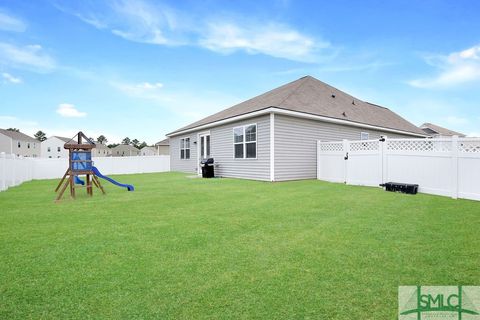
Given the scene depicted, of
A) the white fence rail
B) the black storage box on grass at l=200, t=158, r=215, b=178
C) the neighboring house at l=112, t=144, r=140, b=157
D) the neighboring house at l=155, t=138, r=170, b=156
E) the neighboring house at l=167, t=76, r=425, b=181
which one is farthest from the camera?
the neighboring house at l=112, t=144, r=140, b=157

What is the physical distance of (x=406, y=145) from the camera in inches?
307

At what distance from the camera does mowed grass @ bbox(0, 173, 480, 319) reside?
1812 mm

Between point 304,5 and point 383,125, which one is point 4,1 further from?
point 383,125

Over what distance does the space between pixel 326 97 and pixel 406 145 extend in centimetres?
646

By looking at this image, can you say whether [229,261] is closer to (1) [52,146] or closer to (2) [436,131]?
(2) [436,131]

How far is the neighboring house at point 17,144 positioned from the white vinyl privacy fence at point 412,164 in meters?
45.4

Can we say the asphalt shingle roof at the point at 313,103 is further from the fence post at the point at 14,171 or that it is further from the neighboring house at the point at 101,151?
the neighboring house at the point at 101,151

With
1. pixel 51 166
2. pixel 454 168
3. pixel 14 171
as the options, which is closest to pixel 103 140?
pixel 51 166

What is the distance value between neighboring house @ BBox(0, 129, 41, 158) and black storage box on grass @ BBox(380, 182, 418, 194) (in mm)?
47263

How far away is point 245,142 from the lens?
11.4 meters

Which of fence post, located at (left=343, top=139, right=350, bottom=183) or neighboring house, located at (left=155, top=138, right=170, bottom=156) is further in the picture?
neighboring house, located at (left=155, top=138, right=170, bottom=156)

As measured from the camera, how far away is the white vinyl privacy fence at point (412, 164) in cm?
623

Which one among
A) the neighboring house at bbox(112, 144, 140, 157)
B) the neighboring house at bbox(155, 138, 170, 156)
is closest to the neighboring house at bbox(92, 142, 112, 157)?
the neighboring house at bbox(112, 144, 140, 157)

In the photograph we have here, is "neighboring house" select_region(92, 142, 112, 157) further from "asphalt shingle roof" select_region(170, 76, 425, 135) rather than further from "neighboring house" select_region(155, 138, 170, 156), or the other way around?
"asphalt shingle roof" select_region(170, 76, 425, 135)
